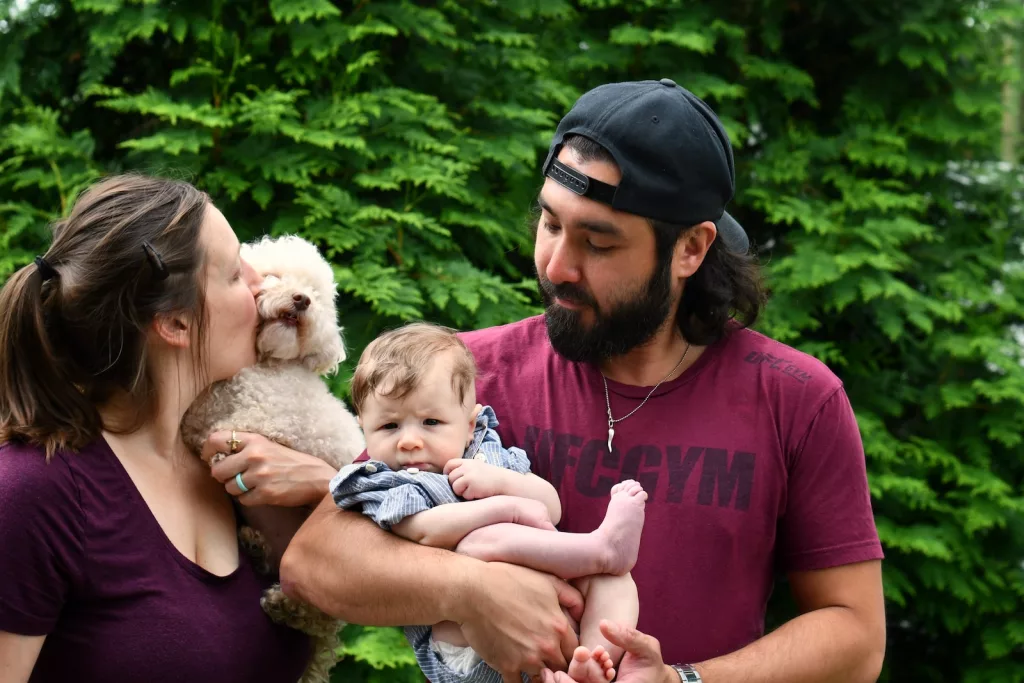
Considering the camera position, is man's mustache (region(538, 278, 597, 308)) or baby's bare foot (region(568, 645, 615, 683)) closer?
baby's bare foot (region(568, 645, 615, 683))

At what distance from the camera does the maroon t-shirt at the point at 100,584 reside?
2.14m

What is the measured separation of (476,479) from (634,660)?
0.52 meters

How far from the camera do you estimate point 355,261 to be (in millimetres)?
3912

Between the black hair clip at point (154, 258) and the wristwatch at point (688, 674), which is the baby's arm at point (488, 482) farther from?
the black hair clip at point (154, 258)

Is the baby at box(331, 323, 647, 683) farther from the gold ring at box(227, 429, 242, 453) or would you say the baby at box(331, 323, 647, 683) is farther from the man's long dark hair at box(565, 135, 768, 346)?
the man's long dark hair at box(565, 135, 768, 346)

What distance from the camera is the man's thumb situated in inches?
85.0

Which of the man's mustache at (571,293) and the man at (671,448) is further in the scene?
the man's mustache at (571,293)

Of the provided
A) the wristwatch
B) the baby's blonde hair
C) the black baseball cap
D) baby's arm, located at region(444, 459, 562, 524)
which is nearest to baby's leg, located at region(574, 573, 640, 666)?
the wristwatch

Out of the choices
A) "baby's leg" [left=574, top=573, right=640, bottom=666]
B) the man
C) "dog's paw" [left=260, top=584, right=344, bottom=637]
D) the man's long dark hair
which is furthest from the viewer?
the man's long dark hair

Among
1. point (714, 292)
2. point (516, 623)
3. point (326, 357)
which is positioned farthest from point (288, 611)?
point (714, 292)

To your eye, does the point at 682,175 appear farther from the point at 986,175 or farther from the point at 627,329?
the point at 986,175

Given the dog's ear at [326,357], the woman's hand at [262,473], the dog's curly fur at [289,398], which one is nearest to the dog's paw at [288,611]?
the dog's curly fur at [289,398]

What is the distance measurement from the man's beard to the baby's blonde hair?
247 millimetres

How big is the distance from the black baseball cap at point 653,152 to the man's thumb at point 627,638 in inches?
38.5
